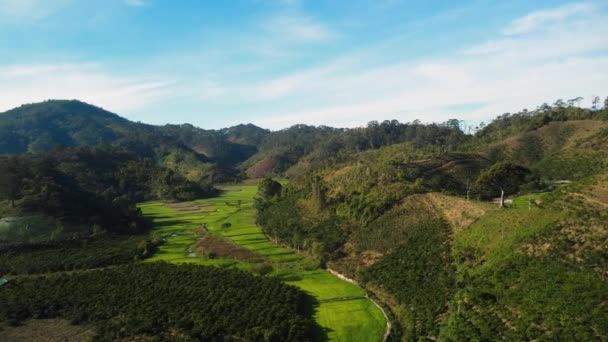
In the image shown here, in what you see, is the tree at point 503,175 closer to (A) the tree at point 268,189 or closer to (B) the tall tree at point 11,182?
(A) the tree at point 268,189

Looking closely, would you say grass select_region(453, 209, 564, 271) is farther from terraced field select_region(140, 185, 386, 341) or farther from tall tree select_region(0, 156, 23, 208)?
tall tree select_region(0, 156, 23, 208)

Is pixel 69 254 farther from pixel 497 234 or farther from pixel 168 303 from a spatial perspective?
pixel 497 234

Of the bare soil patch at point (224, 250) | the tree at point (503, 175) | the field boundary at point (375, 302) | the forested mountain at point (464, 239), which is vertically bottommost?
the field boundary at point (375, 302)

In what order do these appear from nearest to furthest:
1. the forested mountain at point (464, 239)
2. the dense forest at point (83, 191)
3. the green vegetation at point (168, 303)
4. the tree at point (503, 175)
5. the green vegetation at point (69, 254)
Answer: the forested mountain at point (464, 239) < the green vegetation at point (168, 303) < the tree at point (503, 175) < the green vegetation at point (69, 254) < the dense forest at point (83, 191)

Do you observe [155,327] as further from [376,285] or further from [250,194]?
[250,194]

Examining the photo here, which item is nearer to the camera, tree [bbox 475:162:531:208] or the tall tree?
tree [bbox 475:162:531:208]

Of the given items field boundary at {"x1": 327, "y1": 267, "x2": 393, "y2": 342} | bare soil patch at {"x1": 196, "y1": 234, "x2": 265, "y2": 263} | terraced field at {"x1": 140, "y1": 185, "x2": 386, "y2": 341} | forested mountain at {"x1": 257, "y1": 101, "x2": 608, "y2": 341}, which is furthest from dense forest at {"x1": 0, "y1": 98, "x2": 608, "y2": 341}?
bare soil patch at {"x1": 196, "y1": 234, "x2": 265, "y2": 263}

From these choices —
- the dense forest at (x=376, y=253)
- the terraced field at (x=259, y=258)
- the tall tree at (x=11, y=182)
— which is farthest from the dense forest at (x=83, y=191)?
the terraced field at (x=259, y=258)

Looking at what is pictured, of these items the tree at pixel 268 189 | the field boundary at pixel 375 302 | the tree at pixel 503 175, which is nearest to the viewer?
the field boundary at pixel 375 302
